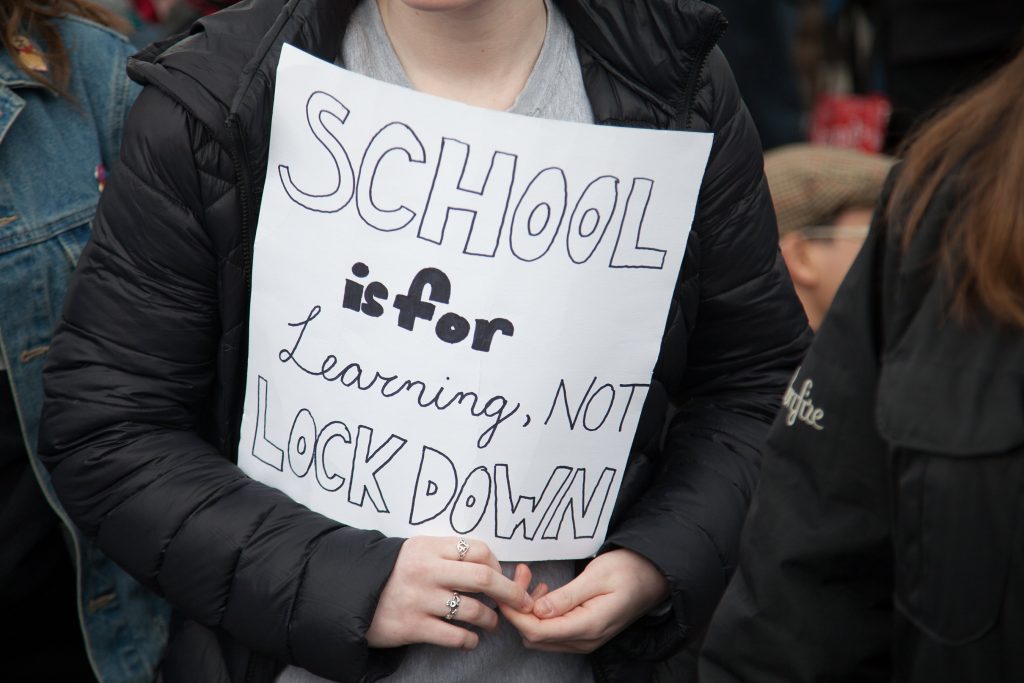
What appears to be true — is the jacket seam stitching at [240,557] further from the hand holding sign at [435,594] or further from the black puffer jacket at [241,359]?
the hand holding sign at [435,594]

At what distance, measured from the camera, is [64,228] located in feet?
6.04

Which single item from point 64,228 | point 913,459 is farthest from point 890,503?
point 64,228

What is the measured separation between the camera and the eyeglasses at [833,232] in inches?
120

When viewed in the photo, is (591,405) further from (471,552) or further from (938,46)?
(938,46)

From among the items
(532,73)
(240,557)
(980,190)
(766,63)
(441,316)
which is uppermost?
(980,190)

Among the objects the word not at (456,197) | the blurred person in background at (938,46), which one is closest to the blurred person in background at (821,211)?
the blurred person in background at (938,46)

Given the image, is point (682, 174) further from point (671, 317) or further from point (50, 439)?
point (50, 439)

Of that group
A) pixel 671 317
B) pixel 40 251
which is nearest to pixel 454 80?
pixel 671 317

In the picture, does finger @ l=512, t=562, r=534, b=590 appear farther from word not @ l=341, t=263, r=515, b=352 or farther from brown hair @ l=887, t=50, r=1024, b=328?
brown hair @ l=887, t=50, r=1024, b=328

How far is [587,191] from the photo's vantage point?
60.6 inches

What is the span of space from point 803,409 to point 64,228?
3.79 ft

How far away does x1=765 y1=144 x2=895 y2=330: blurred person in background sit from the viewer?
10.1 ft

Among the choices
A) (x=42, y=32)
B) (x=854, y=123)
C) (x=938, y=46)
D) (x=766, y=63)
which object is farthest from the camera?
(x=854, y=123)

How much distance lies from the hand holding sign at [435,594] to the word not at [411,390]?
0.15 metres
